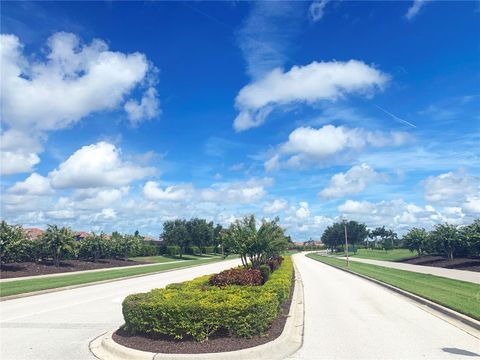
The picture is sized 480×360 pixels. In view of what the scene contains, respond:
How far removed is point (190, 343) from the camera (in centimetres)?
787

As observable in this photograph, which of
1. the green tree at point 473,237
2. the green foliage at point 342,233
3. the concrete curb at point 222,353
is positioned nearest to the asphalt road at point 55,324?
the concrete curb at point 222,353

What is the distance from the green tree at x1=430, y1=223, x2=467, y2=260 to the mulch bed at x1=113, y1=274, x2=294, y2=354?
3075 cm

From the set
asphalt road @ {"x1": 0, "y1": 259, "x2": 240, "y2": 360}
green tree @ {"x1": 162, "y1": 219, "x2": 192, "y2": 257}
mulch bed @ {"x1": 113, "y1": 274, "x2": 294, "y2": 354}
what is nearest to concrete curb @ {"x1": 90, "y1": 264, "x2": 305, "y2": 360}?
mulch bed @ {"x1": 113, "y1": 274, "x2": 294, "y2": 354}

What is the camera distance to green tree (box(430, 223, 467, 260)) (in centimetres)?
3447

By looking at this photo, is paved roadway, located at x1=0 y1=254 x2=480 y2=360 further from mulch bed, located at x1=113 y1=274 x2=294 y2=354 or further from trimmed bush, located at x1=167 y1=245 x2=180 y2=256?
trimmed bush, located at x1=167 y1=245 x2=180 y2=256

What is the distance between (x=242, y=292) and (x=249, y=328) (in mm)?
1852

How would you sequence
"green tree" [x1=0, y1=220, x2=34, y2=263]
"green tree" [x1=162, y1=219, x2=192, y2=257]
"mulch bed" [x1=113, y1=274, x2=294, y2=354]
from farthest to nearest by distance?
"green tree" [x1=162, y1=219, x2=192, y2=257], "green tree" [x1=0, y1=220, x2=34, y2=263], "mulch bed" [x1=113, y1=274, x2=294, y2=354]

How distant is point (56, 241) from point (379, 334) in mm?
29564

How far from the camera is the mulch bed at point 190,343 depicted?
7512 mm

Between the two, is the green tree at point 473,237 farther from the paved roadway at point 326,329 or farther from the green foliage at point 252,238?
the paved roadway at point 326,329

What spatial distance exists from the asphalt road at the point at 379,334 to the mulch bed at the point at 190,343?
88 centimetres

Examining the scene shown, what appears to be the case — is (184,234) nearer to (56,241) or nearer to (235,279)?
(56,241)

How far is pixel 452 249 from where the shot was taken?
3534cm

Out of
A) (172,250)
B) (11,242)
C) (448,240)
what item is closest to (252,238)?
(11,242)
